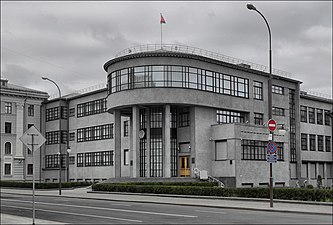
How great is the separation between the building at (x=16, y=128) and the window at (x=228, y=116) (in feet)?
114

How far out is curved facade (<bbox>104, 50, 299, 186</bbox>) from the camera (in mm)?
50094

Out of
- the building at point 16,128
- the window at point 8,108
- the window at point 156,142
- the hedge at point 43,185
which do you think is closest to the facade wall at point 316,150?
the window at point 156,142

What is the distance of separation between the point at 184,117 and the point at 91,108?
68.9ft

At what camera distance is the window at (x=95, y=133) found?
66.2m

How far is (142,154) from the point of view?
52.9 metres

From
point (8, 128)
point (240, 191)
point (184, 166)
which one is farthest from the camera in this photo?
point (8, 128)

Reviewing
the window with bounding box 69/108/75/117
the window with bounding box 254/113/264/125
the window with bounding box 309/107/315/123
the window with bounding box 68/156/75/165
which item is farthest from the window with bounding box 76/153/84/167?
the window with bounding box 309/107/315/123

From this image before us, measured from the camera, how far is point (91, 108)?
7012 centimetres

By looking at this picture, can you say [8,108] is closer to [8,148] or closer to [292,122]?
[8,148]

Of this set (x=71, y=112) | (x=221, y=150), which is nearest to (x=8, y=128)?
(x=71, y=112)

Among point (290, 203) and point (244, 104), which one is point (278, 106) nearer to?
point (244, 104)

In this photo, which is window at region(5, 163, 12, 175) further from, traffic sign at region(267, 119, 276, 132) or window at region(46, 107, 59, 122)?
traffic sign at region(267, 119, 276, 132)

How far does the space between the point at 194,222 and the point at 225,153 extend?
112ft

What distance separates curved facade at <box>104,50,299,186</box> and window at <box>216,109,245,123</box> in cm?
11
